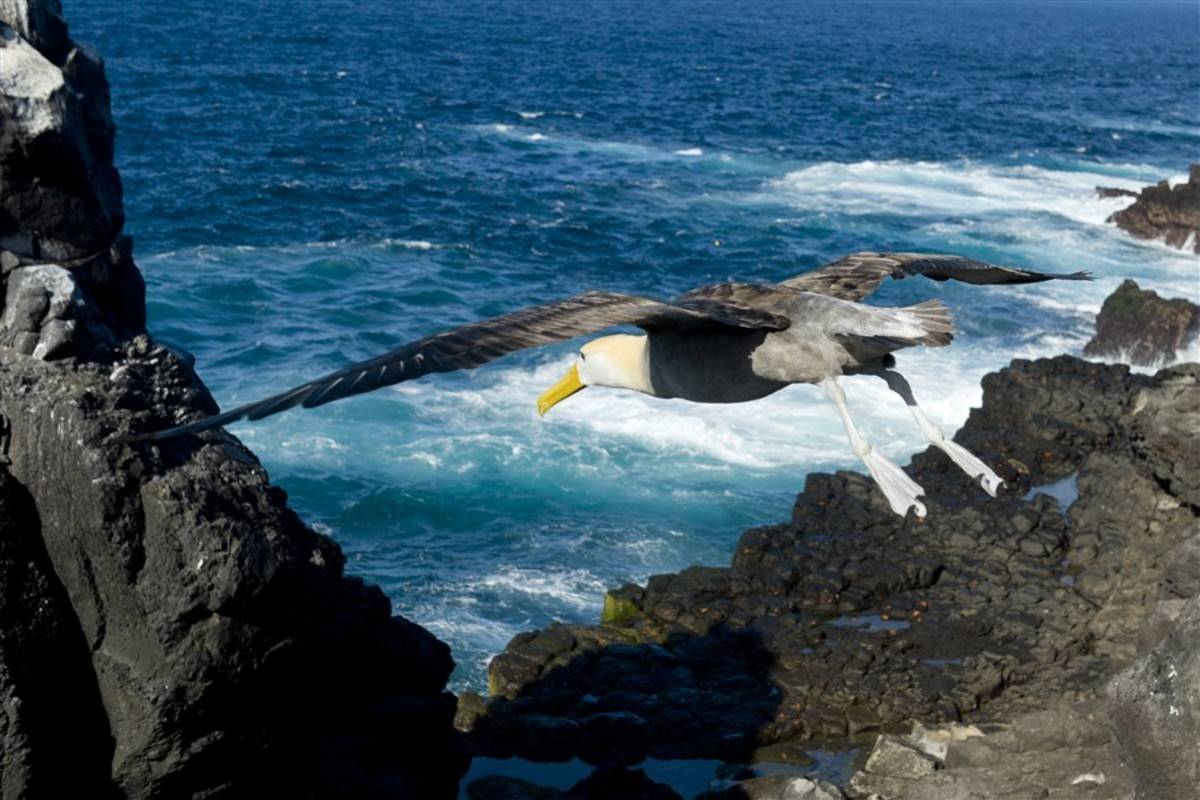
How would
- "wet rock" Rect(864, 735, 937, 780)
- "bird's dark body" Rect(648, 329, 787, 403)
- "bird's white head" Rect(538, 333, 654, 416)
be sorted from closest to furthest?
"bird's dark body" Rect(648, 329, 787, 403) → "bird's white head" Rect(538, 333, 654, 416) → "wet rock" Rect(864, 735, 937, 780)

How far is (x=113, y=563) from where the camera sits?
8.84 meters

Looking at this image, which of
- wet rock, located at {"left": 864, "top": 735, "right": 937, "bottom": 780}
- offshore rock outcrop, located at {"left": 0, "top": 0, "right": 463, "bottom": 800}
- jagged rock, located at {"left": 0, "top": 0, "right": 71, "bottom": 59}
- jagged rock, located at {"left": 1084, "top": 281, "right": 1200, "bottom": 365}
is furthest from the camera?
jagged rock, located at {"left": 1084, "top": 281, "right": 1200, "bottom": 365}

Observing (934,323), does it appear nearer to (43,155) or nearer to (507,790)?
(43,155)

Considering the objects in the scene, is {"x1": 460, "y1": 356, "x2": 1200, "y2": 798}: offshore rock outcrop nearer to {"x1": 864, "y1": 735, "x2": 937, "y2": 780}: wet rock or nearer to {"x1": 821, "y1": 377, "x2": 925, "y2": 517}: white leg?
{"x1": 864, "y1": 735, "x2": 937, "y2": 780}: wet rock

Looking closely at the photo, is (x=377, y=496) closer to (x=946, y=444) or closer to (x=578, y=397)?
(x=578, y=397)

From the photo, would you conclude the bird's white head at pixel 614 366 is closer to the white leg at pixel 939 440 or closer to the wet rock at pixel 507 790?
the white leg at pixel 939 440

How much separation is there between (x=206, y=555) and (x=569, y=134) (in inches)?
1746

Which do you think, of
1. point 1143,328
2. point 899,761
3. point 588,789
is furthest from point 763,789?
point 1143,328

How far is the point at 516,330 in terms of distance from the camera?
7648 millimetres

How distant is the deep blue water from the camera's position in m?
21.6

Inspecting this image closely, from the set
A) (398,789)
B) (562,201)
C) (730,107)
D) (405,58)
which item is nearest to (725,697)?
(398,789)

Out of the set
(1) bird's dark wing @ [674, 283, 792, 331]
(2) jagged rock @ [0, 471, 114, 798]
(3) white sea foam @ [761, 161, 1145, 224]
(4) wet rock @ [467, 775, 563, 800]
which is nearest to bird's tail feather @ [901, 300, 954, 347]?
(1) bird's dark wing @ [674, 283, 792, 331]

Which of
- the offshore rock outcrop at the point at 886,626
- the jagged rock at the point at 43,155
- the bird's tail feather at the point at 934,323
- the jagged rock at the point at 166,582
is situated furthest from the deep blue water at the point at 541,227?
the bird's tail feather at the point at 934,323

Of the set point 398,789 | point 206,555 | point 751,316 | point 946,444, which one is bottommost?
point 398,789
